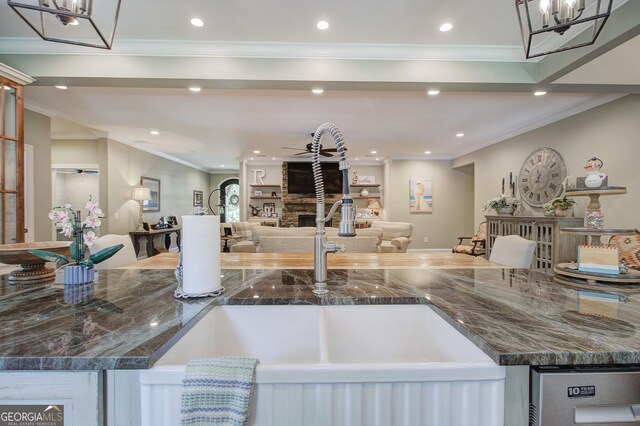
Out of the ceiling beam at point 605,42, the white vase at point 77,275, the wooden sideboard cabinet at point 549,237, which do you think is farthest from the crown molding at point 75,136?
the wooden sideboard cabinet at point 549,237

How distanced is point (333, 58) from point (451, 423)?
9.53ft

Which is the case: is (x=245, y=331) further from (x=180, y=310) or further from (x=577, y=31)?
(x=577, y=31)

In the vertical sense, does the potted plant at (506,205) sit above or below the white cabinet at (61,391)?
above

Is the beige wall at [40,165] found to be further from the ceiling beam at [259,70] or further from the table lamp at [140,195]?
the table lamp at [140,195]

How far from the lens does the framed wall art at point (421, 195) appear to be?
308 inches

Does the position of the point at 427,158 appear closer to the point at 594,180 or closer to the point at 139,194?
the point at 594,180

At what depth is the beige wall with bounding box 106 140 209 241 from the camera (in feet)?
18.5

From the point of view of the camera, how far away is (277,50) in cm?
275

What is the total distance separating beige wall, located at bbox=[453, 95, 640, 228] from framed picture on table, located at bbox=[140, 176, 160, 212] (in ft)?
25.5

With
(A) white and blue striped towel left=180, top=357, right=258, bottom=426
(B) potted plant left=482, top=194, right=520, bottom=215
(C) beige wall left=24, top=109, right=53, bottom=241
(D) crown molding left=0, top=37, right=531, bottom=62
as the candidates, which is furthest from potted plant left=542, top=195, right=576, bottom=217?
(C) beige wall left=24, top=109, right=53, bottom=241

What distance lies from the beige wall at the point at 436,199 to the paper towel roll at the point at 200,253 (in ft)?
23.3

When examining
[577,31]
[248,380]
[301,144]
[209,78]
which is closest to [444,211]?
[301,144]

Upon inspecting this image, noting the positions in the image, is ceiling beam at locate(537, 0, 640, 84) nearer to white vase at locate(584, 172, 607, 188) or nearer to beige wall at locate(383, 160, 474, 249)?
white vase at locate(584, 172, 607, 188)

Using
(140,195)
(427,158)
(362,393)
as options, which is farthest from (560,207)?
(140,195)
